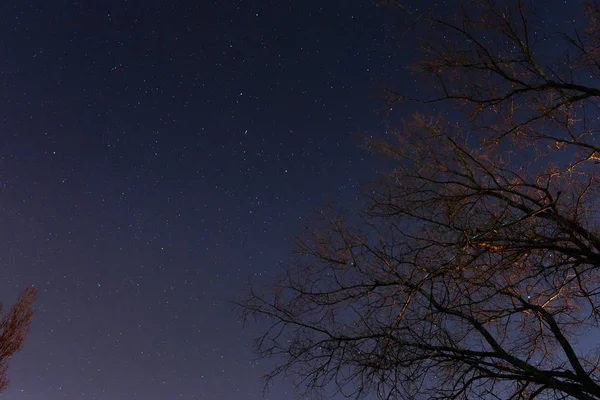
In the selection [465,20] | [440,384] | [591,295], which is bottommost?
[440,384]

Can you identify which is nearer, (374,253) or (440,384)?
(440,384)

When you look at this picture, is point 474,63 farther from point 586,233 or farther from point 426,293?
point 426,293

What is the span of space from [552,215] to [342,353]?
222cm

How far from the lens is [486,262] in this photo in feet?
15.0

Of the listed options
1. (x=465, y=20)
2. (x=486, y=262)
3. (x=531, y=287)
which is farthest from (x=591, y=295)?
(x=465, y=20)

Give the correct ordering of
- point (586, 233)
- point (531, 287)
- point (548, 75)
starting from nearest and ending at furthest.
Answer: point (586, 233)
point (531, 287)
point (548, 75)

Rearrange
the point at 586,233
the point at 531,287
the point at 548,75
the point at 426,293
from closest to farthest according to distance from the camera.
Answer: the point at 426,293, the point at 586,233, the point at 531,287, the point at 548,75

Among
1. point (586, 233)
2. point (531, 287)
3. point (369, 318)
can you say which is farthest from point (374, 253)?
point (586, 233)

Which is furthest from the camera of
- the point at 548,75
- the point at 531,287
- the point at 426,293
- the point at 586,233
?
the point at 548,75

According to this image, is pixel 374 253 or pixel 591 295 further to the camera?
pixel 374 253

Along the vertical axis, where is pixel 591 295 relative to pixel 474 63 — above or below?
below

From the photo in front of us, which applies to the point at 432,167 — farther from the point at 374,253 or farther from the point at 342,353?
the point at 342,353

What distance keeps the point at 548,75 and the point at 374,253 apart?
2.61m

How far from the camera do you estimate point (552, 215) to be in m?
4.44
